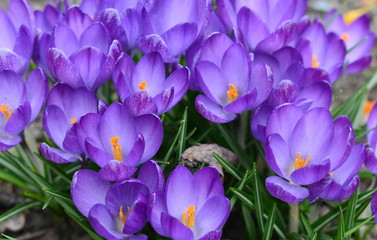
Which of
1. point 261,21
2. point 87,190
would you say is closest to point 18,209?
point 87,190

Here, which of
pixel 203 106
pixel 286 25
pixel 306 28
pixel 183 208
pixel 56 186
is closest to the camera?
pixel 183 208

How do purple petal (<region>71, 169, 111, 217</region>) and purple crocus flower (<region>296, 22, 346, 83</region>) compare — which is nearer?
purple petal (<region>71, 169, 111, 217</region>)

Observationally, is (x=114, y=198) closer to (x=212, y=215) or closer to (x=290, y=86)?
(x=212, y=215)

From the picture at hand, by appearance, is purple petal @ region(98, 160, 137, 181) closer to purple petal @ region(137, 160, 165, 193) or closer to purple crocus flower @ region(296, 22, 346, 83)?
purple petal @ region(137, 160, 165, 193)

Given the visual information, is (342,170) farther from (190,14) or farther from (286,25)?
(190,14)

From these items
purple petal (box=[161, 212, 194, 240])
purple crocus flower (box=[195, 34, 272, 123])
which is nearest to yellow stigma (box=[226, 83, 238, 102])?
purple crocus flower (box=[195, 34, 272, 123])

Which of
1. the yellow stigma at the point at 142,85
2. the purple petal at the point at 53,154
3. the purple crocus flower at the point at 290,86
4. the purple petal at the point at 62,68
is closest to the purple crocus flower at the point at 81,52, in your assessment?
the purple petal at the point at 62,68

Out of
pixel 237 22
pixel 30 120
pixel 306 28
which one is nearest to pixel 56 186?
pixel 30 120
